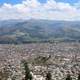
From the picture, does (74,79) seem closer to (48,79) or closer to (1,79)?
(48,79)

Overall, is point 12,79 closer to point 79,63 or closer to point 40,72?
point 40,72

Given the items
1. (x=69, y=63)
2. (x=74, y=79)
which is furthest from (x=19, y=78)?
(x=69, y=63)

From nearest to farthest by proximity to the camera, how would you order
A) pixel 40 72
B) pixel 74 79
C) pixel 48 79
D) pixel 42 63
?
1. pixel 48 79
2. pixel 74 79
3. pixel 40 72
4. pixel 42 63

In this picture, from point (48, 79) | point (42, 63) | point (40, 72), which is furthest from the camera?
point (42, 63)

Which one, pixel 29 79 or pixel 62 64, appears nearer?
pixel 29 79

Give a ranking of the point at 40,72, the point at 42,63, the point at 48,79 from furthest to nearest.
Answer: the point at 42,63
the point at 40,72
the point at 48,79

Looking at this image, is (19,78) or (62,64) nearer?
(19,78)

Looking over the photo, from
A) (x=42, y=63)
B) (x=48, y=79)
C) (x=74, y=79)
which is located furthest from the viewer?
(x=42, y=63)

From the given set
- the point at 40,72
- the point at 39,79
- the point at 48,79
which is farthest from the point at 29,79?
the point at 40,72
